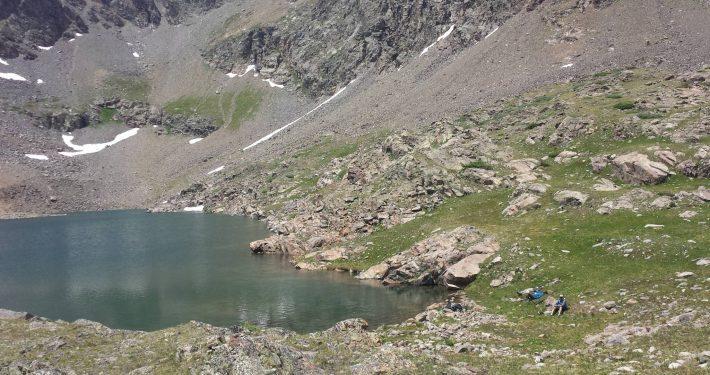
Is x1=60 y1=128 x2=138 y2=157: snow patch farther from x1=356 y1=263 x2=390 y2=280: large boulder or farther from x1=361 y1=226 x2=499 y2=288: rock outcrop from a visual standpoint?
x1=361 y1=226 x2=499 y2=288: rock outcrop

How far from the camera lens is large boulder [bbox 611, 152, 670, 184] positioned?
52250mm

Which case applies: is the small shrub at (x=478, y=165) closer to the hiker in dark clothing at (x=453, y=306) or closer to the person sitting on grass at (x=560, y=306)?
the hiker in dark clothing at (x=453, y=306)

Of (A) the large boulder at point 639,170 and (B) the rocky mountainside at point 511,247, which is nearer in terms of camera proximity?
(B) the rocky mountainside at point 511,247

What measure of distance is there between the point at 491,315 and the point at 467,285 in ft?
33.0

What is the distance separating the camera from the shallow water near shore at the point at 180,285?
46.4 meters

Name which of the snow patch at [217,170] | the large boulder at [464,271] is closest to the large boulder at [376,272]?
the large boulder at [464,271]

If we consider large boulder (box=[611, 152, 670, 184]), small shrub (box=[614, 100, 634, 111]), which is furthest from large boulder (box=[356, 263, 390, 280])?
small shrub (box=[614, 100, 634, 111])

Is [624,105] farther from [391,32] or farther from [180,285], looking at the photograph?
[391,32]

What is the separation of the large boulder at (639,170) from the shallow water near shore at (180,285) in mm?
25438

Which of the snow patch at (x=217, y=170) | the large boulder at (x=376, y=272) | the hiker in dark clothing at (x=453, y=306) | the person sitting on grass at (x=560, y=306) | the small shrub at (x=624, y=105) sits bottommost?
the snow patch at (x=217, y=170)

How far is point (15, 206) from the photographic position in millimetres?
140500

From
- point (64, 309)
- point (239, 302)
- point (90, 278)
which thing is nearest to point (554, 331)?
point (239, 302)

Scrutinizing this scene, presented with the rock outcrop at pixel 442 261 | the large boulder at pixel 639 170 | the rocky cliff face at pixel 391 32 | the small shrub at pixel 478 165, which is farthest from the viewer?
the rocky cliff face at pixel 391 32

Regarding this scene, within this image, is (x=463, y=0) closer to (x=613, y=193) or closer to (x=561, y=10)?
(x=561, y=10)
